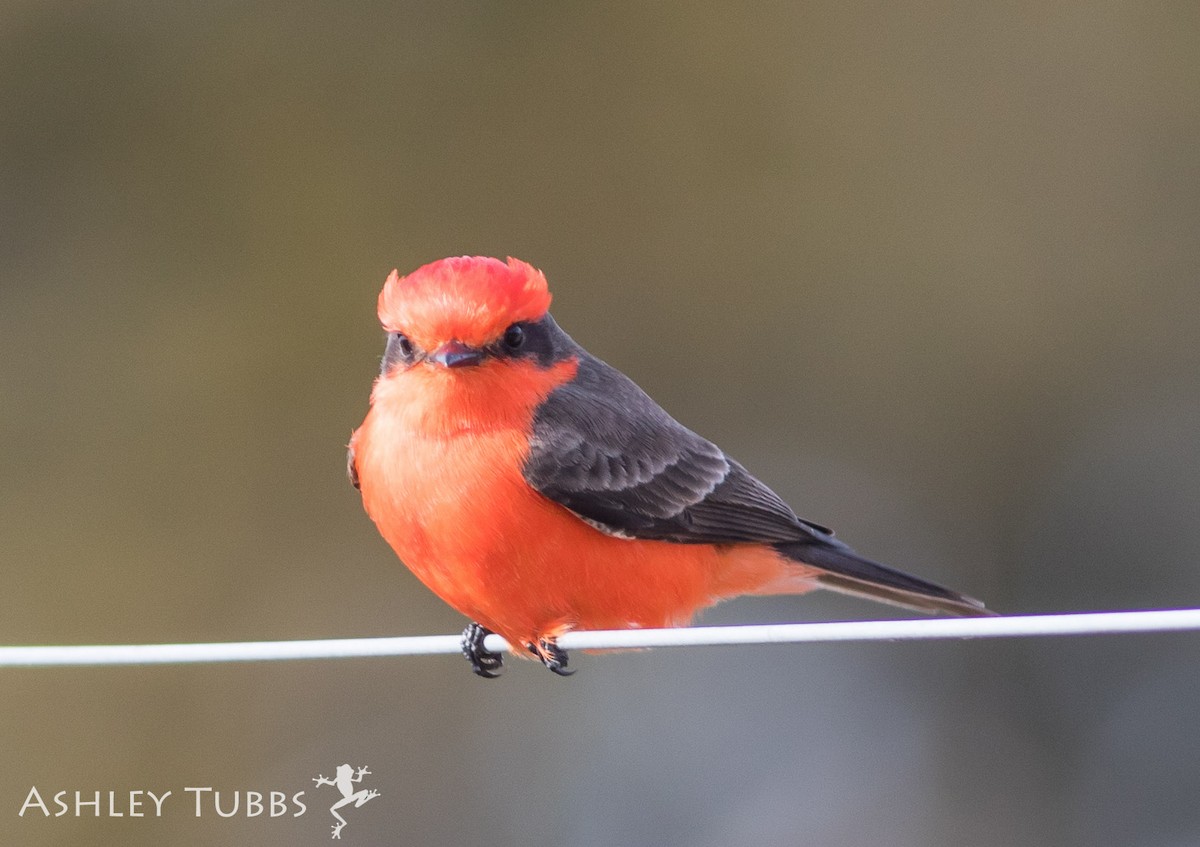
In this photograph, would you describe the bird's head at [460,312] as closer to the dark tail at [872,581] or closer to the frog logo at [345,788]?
the dark tail at [872,581]

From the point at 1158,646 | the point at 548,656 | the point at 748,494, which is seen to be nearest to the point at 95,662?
the point at 548,656

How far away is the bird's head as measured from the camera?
3221mm

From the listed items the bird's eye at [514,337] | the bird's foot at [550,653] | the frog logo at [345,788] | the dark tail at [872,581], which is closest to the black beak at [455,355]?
the bird's eye at [514,337]

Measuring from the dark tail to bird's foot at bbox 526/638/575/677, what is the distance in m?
0.86

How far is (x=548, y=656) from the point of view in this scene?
3271 millimetres

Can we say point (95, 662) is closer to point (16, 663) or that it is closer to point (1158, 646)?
point (16, 663)

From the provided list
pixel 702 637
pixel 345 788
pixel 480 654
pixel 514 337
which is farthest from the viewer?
pixel 345 788

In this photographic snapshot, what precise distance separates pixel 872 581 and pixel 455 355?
1.38 m

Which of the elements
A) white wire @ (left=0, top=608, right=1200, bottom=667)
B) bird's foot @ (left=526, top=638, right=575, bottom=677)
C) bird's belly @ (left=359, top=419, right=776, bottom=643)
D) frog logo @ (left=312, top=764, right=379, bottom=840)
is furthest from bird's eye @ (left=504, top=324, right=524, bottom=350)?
frog logo @ (left=312, top=764, right=379, bottom=840)

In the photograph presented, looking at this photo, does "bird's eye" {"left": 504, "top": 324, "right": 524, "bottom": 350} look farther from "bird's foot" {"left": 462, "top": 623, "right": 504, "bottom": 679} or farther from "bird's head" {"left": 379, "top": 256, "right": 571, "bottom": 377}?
"bird's foot" {"left": 462, "top": 623, "right": 504, "bottom": 679}

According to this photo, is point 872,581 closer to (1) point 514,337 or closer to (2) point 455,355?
(1) point 514,337

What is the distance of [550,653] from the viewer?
3271mm

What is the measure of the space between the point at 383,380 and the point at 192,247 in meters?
3.80

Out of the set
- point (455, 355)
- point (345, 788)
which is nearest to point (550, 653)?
point (455, 355)
